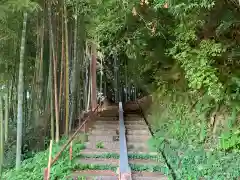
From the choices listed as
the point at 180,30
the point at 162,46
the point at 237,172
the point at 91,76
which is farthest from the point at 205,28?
the point at 91,76

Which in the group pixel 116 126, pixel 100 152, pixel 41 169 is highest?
pixel 116 126

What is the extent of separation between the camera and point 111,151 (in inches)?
232

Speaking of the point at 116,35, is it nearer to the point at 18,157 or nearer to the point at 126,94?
the point at 18,157

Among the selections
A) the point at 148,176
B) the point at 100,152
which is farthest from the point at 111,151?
the point at 148,176

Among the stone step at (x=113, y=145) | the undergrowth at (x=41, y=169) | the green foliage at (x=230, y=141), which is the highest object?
the green foliage at (x=230, y=141)

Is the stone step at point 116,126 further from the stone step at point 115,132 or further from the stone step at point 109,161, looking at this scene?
the stone step at point 109,161

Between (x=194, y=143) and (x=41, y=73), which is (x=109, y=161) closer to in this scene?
(x=194, y=143)

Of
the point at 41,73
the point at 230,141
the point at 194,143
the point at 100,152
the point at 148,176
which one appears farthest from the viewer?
the point at 41,73

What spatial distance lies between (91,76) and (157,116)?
5.23m

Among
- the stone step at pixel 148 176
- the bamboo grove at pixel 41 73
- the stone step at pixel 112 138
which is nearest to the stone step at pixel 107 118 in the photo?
the bamboo grove at pixel 41 73

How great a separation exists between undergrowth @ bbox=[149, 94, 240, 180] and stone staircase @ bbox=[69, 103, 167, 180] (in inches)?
12.0

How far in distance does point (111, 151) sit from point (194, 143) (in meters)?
1.52

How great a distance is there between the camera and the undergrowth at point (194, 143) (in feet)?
15.1

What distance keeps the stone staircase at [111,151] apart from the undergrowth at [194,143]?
0.31 m
